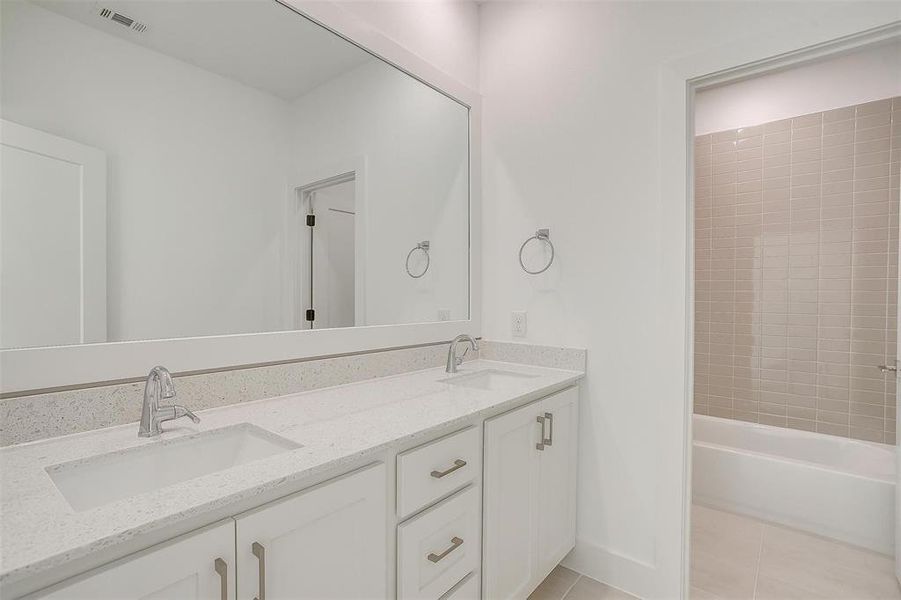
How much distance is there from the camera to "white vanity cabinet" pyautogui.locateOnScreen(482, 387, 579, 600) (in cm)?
141

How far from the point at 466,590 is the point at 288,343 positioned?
931mm

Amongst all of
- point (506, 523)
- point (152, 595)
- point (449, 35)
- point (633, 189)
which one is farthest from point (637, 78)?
point (152, 595)

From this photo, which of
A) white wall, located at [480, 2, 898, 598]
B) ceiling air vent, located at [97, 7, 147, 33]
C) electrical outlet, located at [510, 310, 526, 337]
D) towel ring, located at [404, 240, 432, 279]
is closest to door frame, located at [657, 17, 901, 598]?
white wall, located at [480, 2, 898, 598]

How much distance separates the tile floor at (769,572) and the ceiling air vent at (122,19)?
2.28m

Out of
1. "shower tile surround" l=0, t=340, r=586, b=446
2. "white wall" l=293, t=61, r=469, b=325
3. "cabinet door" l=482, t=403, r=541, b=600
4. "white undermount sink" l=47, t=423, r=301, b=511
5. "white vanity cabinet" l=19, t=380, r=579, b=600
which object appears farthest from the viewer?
"white wall" l=293, t=61, r=469, b=325

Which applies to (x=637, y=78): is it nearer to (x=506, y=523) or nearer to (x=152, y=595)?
(x=506, y=523)

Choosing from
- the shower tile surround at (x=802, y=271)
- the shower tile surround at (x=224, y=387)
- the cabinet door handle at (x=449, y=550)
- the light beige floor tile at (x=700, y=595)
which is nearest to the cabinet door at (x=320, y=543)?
the cabinet door handle at (x=449, y=550)

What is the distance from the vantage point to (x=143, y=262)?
47.5 inches

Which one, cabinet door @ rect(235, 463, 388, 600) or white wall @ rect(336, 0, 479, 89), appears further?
white wall @ rect(336, 0, 479, 89)

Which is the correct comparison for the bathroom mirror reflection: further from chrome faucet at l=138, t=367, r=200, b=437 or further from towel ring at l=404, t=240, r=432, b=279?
chrome faucet at l=138, t=367, r=200, b=437

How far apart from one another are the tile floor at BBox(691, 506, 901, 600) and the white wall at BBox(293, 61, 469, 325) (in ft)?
4.99

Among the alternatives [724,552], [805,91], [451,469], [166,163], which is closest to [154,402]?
[166,163]

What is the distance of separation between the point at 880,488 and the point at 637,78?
2.08 metres

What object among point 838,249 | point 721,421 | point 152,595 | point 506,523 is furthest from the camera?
point 721,421
